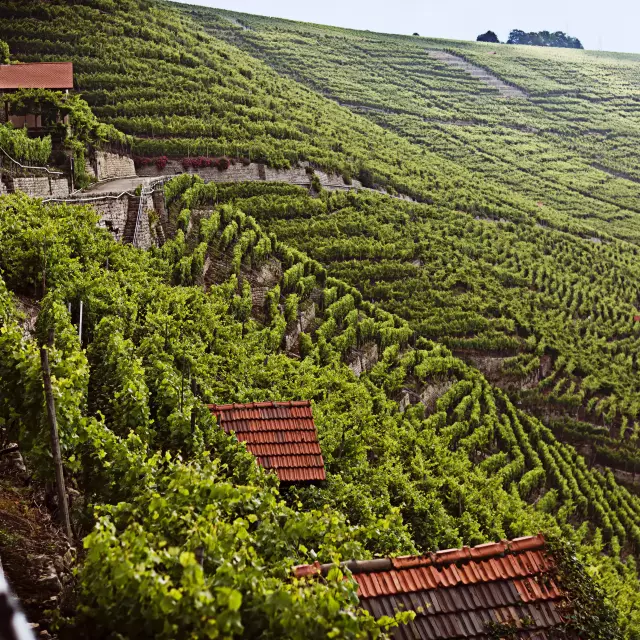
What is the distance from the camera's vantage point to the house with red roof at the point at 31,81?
1315 inches

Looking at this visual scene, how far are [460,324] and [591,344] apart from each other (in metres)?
8.57

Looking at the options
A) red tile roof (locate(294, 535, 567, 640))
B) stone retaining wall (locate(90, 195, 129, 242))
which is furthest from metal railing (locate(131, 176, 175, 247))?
red tile roof (locate(294, 535, 567, 640))

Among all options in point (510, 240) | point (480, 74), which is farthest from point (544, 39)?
point (510, 240)

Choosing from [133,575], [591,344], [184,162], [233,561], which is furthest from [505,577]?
[184,162]

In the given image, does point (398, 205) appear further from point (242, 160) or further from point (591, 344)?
point (591, 344)

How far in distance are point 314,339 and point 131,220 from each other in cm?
802

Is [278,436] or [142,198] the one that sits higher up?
[278,436]

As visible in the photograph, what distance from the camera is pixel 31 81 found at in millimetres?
37750

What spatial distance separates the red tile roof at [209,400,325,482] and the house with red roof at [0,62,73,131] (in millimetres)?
25478

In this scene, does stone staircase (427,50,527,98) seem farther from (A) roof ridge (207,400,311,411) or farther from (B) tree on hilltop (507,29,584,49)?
(A) roof ridge (207,400,311,411)

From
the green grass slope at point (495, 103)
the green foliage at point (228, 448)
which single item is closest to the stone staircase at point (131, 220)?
the green foliage at point (228, 448)

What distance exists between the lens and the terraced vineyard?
618cm

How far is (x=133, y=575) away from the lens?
4879 millimetres

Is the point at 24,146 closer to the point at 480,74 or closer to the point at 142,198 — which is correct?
the point at 142,198
